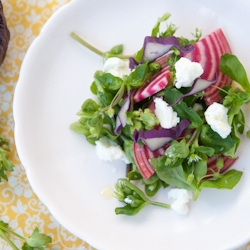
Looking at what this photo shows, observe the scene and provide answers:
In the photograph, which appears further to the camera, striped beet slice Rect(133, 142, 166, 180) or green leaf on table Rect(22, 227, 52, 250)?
green leaf on table Rect(22, 227, 52, 250)

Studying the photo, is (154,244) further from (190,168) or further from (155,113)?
(155,113)

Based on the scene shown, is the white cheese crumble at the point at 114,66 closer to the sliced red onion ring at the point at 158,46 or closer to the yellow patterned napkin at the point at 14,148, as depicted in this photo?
the sliced red onion ring at the point at 158,46

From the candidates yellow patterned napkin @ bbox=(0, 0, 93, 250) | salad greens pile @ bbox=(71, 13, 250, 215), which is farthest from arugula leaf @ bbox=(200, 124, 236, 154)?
yellow patterned napkin @ bbox=(0, 0, 93, 250)

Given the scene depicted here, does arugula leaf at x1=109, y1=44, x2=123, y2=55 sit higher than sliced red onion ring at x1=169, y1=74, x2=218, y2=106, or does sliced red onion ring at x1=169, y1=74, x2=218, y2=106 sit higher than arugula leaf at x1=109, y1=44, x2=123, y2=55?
sliced red onion ring at x1=169, y1=74, x2=218, y2=106

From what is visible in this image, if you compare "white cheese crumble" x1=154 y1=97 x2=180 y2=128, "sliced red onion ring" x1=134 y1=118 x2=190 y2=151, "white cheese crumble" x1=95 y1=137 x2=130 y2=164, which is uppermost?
"white cheese crumble" x1=154 y1=97 x2=180 y2=128

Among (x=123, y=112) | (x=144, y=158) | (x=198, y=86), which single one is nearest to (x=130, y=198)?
(x=144, y=158)

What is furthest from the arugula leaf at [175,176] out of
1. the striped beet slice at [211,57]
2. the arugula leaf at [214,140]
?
the striped beet slice at [211,57]

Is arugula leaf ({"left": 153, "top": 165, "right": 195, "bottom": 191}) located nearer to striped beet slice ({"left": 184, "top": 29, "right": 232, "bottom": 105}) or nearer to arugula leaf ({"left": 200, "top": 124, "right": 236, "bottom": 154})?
arugula leaf ({"left": 200, "top": 124, "right": 236, "bottom": 154})
